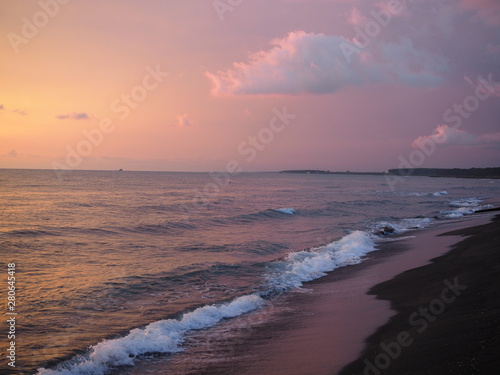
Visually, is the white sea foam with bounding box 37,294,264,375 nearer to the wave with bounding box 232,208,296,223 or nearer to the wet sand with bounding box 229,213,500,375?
the wet sand with bounding box 229,213,500,375

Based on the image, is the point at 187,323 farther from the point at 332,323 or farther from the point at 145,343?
the point at 332,323

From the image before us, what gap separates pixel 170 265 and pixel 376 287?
27.9ft

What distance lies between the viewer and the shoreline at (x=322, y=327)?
7.20 meters

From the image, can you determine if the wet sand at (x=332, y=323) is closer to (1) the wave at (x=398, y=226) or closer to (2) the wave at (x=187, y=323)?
(2) the wave at (x=187, y=323)

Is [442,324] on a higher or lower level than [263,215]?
higher

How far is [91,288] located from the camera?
1244 centimetres

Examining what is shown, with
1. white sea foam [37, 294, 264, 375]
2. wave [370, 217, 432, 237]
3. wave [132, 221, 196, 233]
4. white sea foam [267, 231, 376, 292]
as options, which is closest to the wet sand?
white sea foam [267, 231, 376, 292]

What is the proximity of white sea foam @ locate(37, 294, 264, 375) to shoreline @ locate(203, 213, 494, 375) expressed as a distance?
1.60 metres

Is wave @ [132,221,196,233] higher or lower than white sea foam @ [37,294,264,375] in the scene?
higher

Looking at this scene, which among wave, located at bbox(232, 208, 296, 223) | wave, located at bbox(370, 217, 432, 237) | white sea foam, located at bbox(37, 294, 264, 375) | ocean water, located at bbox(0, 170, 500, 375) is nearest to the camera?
white sea foam, located at bbox(37, 294, 264, 375)

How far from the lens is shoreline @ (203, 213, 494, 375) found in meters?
7.20

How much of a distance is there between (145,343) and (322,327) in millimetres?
4236

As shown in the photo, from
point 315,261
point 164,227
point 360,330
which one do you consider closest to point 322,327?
point 360,330

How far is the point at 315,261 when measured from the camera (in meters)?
16.9
